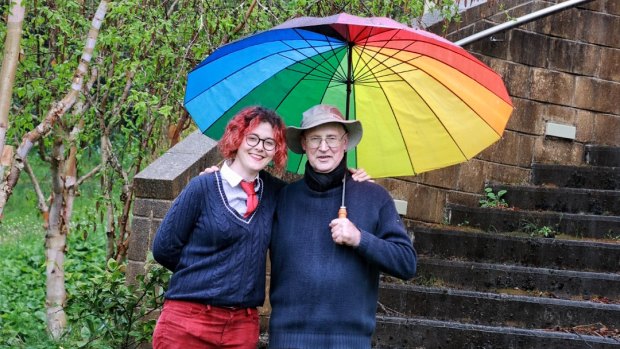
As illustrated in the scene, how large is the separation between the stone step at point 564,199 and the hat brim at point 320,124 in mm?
3782

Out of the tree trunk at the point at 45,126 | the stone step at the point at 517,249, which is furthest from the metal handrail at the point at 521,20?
the tree trunk at the point at 45,126

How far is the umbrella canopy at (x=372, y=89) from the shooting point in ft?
13.7

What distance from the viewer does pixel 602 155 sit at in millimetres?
8273

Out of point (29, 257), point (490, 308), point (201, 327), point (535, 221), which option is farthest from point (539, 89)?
point (29, 257)

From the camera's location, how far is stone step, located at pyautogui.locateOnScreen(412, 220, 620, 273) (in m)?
6.75

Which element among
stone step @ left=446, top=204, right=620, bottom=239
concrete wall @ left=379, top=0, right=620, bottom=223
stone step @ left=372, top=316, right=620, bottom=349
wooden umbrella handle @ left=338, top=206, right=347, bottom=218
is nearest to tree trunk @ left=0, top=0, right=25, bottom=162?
wooden umbrella handle @ left=338, top=206, right=347, bottom=218

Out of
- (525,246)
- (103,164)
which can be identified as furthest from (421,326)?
(103,164)

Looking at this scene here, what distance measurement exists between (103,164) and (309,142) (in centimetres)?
395

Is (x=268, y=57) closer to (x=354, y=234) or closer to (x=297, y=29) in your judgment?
(x=297, y=29)

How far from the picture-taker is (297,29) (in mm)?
4090

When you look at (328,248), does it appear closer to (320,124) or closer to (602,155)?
(320,124)

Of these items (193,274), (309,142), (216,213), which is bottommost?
(193,274)

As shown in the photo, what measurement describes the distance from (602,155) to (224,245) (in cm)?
516

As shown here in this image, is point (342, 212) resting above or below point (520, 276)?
above
